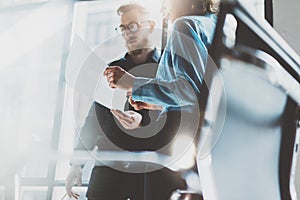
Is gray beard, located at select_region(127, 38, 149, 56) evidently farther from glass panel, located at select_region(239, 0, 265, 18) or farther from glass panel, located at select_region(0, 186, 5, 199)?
glass panel, located at select_region(0, 186, 5, 199)

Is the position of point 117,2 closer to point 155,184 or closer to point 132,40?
point 132,40

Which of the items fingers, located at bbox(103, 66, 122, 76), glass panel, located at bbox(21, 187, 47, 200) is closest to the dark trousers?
glass panel, located at bbox(21, 187, 47, 200)

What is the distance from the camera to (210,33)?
53.2 inches

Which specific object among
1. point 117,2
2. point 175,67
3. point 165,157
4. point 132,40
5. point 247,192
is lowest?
point 247,192

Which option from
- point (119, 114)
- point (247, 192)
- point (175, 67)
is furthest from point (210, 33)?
point (247, 192)

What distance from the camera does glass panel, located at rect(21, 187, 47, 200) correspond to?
1.42 metres

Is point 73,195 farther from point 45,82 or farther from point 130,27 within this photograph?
point 130,27

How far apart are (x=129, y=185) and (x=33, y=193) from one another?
314 mm

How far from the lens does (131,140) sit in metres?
1.40

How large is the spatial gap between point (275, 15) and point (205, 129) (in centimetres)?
48

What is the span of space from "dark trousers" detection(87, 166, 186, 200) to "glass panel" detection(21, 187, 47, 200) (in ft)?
0.50

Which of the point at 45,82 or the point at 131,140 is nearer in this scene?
the point at 131,140

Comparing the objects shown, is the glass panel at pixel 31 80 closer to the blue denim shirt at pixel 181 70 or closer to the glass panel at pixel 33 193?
the glass panel at pixel 33 193

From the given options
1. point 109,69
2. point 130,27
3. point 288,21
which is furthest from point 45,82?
point 288,21
